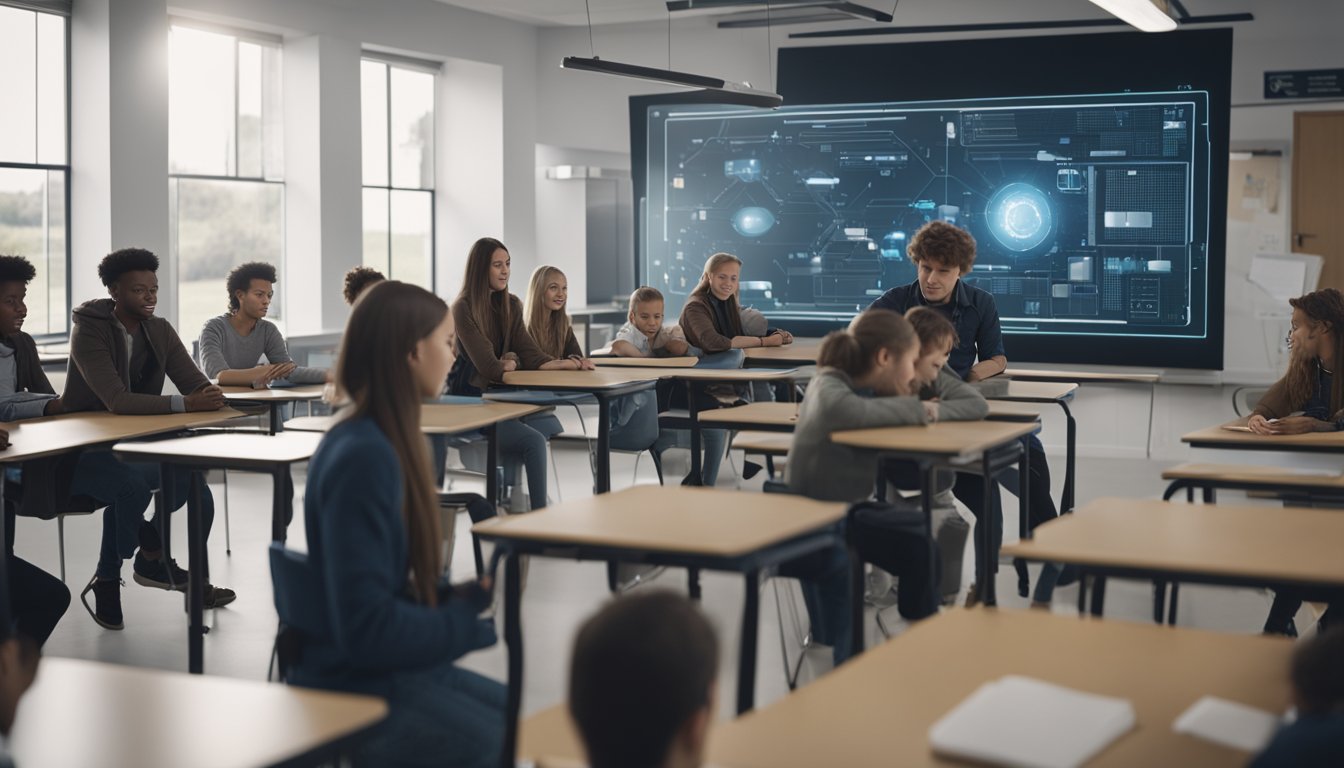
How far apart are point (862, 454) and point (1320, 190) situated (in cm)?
774

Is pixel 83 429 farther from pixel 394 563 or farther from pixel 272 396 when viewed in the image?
pixel 394 563

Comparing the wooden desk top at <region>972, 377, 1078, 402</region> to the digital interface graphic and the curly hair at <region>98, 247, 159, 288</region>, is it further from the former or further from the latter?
the digital interface graphic

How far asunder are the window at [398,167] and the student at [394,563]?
8.23 meters

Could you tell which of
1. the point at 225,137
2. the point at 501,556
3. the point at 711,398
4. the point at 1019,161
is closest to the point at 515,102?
the point at 225,137

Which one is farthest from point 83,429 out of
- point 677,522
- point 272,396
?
point 677,522

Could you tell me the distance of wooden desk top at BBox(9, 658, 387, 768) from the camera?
61.6 inches

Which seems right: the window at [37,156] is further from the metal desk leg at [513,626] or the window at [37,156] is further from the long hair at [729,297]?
the metal desk leg at [513,626]

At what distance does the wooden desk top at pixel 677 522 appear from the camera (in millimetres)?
2414

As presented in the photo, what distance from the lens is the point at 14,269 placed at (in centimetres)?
464

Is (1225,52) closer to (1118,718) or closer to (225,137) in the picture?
(225,137)

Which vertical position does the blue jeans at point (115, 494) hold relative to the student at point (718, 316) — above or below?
below

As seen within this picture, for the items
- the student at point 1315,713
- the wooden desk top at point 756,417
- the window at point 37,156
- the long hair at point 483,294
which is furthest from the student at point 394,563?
the window at point 37,156

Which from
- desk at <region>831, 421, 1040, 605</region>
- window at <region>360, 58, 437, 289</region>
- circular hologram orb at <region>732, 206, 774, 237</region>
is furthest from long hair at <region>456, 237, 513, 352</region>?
window at <region>360, 58, 437, 289</region>

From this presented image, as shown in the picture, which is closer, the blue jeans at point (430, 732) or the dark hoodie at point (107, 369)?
the blue jeans at point (430, 732)
